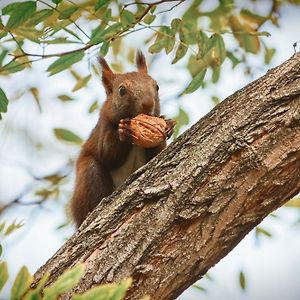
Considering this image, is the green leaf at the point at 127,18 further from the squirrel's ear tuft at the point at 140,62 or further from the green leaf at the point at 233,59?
the green leaf at the point at 233,59

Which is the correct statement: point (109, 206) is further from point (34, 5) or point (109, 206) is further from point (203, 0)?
point (203, 0)

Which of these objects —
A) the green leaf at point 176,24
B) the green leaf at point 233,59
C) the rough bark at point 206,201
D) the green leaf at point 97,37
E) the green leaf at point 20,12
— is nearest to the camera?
the rough bark at point 206,201

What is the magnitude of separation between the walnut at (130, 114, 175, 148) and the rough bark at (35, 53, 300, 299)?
1.98 feet

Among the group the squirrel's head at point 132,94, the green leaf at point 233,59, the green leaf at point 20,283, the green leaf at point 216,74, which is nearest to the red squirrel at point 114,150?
the squirrel's head at point 132,94

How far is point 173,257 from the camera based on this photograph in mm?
1783

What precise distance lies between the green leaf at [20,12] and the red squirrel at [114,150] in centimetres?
88

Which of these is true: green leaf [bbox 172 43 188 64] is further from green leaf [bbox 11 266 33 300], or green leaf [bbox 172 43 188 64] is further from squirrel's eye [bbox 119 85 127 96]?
green leaf [bbox 11 266 33 300]

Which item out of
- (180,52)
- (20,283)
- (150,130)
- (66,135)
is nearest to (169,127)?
(150,130)

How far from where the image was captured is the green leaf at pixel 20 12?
196 centimetres

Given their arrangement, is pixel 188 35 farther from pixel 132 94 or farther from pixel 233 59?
pixel 233 59

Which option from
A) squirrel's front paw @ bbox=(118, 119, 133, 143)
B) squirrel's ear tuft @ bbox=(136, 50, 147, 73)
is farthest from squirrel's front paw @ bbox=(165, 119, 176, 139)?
squirrel's ear tuft @ bbox=(136, 50, 147, 73)

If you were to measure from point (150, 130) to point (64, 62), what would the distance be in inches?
20.1

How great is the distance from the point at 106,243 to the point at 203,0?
1615 millimetres

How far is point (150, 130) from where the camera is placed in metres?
2.54
